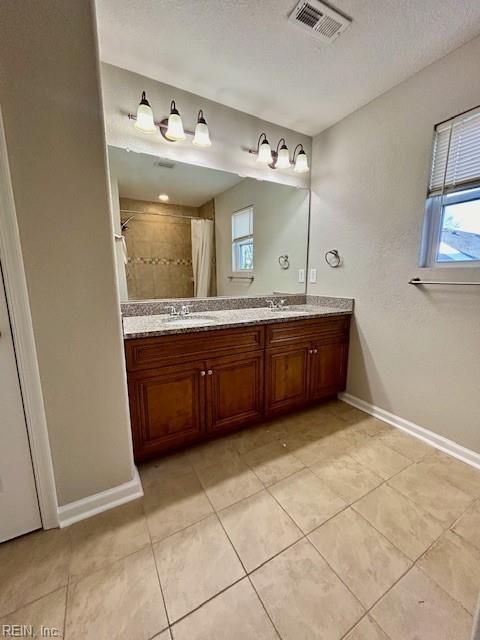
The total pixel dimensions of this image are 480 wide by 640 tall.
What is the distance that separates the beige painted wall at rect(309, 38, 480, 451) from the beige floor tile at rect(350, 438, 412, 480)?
1.19ft

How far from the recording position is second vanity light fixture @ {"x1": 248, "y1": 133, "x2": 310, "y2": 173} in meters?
2.06

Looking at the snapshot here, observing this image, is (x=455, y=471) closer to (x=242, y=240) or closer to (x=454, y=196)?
(x=454, y=196)

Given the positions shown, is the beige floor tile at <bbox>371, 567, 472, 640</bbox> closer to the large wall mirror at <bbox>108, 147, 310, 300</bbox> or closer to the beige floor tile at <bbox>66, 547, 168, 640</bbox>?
the beige floor tile at <bbox>66, 547, 168, 640</bbox>

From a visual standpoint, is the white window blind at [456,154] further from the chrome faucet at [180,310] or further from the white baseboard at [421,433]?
Answer: the chrome faucet at [180,310]

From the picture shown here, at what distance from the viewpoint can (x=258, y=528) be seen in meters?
1.21

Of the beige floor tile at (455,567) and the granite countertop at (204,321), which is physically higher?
the granite countertop at (204,321)

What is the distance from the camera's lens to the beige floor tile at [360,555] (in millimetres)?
991

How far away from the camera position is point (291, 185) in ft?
7.87

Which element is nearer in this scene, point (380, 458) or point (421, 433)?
point (380, 458)

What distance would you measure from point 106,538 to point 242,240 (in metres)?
2.15

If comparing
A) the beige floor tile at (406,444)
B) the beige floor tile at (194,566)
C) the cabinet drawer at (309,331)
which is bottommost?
the beige floor tile at (194,566)

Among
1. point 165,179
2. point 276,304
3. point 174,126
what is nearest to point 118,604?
point 276,304

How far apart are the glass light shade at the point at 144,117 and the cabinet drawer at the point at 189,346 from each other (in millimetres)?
1276

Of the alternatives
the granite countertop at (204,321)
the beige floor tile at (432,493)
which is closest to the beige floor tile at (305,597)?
the beige floor tile at (432,493)
